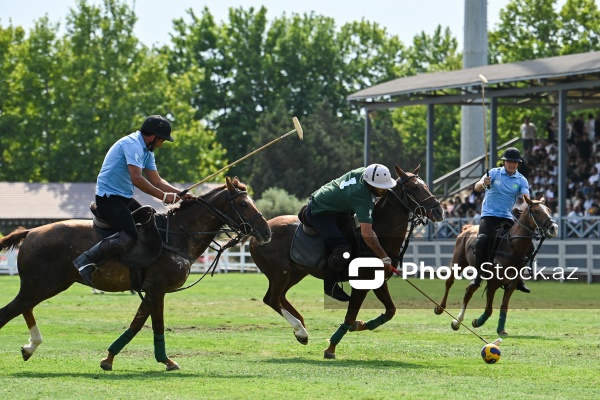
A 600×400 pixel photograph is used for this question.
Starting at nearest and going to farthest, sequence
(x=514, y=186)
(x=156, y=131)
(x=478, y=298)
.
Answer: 1. (x=156, y=131)
2. (x=514, y=186)
3. (x=478, y=298)

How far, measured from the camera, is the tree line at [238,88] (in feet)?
257

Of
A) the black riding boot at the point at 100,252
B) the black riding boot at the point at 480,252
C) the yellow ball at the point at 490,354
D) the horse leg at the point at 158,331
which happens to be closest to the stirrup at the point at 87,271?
the black riding boot at the point at 100,252

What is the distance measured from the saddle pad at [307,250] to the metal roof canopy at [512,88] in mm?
24037

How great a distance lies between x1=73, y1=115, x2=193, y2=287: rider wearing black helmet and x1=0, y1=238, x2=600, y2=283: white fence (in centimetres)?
2175

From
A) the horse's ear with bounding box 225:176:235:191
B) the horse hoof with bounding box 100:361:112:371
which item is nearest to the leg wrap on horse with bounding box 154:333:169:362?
the horse hoof with bounding box 100:361:112:371

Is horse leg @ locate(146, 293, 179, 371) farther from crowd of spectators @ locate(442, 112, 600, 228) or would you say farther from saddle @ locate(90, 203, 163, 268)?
crowd of spectators @ locate(442, 112, 600, 228)

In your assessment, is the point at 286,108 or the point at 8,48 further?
the point at 286,108

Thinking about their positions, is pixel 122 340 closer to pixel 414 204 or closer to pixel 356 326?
pixel 356 326

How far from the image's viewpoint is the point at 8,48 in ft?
267

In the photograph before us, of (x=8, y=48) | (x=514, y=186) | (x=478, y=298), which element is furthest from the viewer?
(x=8, y=48)

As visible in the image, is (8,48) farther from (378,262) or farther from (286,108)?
(378,262)

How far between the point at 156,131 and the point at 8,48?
2767 inches

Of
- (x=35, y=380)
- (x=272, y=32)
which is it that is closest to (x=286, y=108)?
(x=272, y=32)

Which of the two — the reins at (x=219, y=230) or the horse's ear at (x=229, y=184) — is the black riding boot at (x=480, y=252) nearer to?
the reins at (x=219, y=230)
